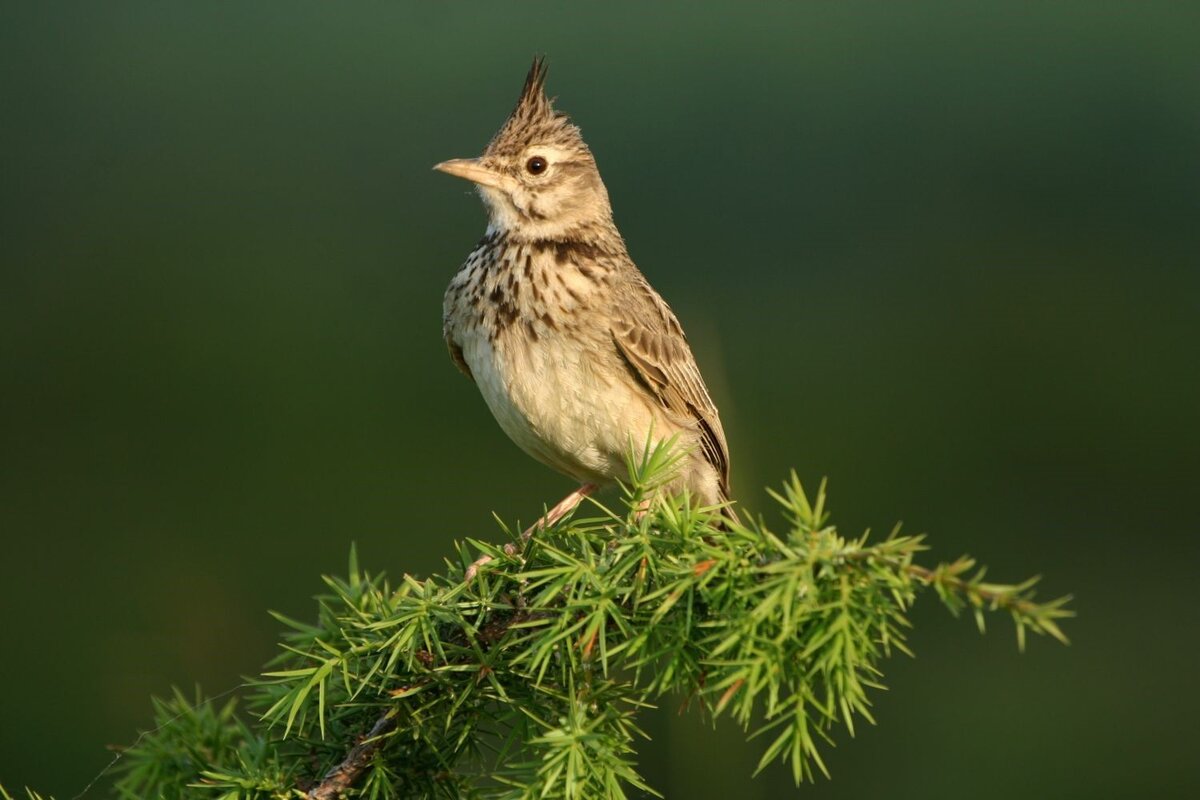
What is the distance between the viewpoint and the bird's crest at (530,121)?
3.78 meters

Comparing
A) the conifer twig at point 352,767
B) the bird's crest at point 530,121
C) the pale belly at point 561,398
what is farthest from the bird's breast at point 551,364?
the conifer twig at point 352,767

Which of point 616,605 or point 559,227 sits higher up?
point 559,227

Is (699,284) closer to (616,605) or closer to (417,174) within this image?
(417,174)

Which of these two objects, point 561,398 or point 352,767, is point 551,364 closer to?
point 561,398

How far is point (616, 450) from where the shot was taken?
3.49 meters

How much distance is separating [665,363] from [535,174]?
69 cm

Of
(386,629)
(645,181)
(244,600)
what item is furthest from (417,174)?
(386,629)

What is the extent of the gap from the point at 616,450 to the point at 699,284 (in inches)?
123

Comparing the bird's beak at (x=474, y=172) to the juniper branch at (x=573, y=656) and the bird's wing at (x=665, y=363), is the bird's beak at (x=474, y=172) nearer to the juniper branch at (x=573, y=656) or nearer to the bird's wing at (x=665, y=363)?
the bird's wing at (x=665, y=363)

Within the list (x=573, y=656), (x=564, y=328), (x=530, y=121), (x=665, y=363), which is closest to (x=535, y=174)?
(x=530, y=121)

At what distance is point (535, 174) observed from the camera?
3.79 metres

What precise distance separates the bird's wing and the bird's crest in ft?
1.69

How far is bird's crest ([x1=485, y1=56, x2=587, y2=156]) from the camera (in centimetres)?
378

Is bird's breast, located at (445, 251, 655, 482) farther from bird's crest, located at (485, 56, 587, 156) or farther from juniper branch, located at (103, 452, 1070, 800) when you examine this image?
juniper branch, located at (103, 452, 1070, 800)
